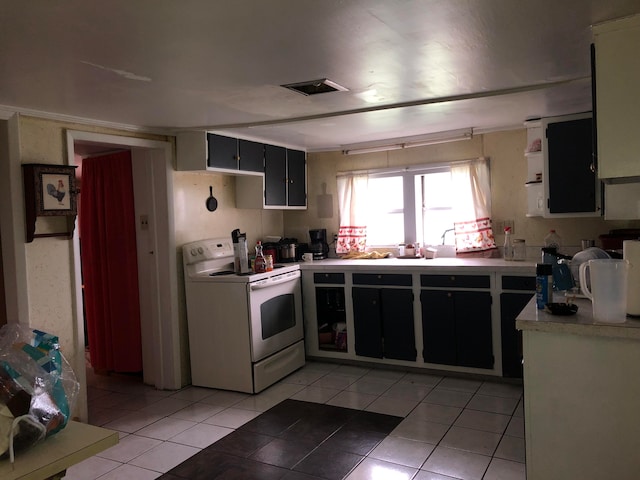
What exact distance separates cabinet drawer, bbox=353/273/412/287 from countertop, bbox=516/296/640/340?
77.4 inches

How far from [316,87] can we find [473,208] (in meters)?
2.27

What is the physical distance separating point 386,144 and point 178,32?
3.15m

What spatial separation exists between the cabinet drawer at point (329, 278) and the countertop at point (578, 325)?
7.75 ft

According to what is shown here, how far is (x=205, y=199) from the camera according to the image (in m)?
4.39

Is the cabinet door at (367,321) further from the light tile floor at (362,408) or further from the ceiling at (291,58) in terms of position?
the ceiling at (291,58)

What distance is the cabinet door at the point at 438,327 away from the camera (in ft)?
13.3

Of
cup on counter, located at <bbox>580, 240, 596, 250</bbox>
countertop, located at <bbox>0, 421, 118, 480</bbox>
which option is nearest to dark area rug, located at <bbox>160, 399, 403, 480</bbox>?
countertop, located at <bbox>0, 421, 118, 480</bbox>

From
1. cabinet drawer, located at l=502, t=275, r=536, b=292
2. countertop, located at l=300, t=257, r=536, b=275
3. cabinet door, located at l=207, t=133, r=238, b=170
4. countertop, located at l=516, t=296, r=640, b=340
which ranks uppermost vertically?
cabinet door, located at l=207, t=133, r=238, b=170

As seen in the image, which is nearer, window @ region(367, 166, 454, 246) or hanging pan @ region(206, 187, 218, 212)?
hanging pan @ region(206, 187, 218, 212)

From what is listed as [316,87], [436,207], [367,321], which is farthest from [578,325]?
A: [436,207]

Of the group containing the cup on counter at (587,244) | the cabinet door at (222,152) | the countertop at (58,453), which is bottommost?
the countertop at (58,453)

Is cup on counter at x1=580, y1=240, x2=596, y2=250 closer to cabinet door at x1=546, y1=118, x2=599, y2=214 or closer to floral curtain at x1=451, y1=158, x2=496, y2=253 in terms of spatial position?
cabinet door at x1=546, y1=118, x2=599, y2=214

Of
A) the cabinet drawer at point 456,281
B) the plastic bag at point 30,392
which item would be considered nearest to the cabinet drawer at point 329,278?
the cabinet drawer at point 456,281

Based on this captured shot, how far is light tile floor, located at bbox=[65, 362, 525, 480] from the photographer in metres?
2.72
